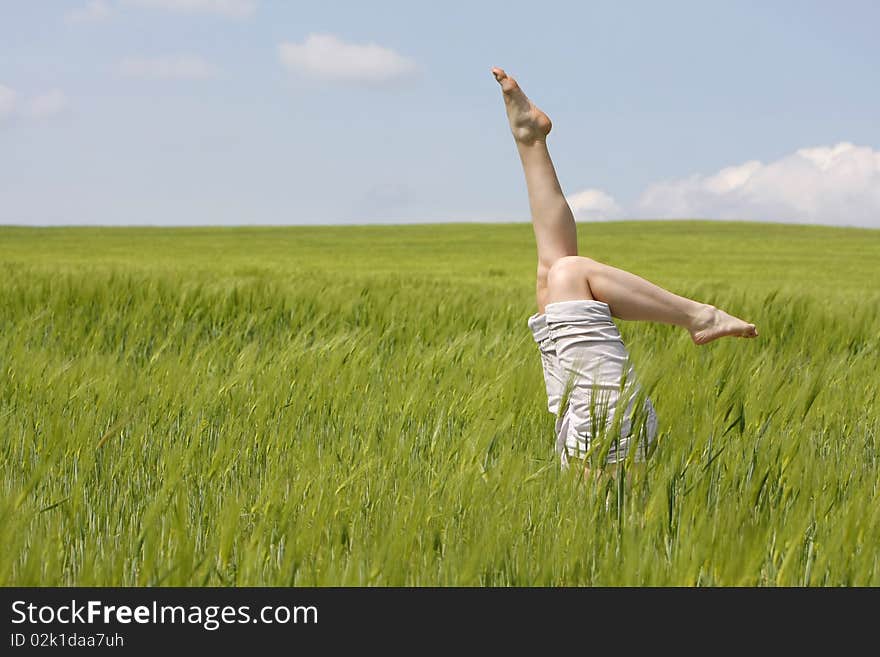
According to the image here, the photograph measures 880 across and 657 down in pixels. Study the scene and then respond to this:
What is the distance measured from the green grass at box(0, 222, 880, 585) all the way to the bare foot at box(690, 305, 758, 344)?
153mm

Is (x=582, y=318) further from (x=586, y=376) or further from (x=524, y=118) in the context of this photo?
(x=524, y=118)

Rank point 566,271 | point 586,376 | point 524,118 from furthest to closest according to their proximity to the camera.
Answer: point 524,118
point 566,271
point 586,376

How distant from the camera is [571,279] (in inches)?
85.2

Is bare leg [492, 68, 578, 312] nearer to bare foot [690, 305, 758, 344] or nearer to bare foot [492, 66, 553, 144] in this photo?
bare foot [492, 66, 553, 144]

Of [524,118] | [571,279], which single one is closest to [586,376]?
[571,279]

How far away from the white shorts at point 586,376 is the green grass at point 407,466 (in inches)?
3.6

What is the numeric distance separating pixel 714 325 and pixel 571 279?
0.46 metres

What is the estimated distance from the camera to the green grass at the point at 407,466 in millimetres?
1321

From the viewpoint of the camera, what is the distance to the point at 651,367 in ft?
7.37

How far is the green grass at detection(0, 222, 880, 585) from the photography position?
1.32 meters

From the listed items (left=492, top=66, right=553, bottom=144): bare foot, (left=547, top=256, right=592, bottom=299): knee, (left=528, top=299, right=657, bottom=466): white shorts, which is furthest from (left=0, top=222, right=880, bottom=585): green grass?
(left=492, top=66, right=553, bottom=144): bare foot

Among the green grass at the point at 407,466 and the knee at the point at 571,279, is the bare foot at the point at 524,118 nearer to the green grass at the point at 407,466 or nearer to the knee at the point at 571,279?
the knee at the point at 571,279
